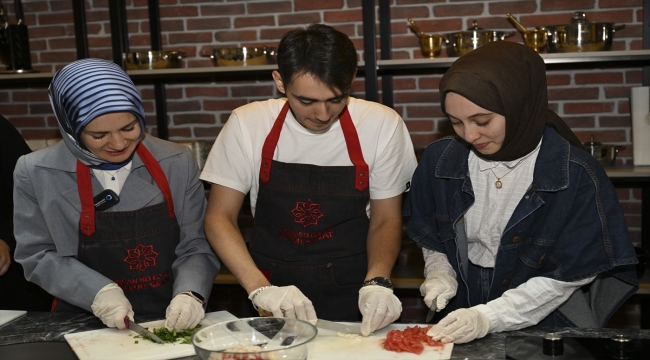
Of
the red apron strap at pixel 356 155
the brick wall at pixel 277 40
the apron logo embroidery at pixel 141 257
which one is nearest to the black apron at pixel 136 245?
the apron logo embroidery at pixel 141 257

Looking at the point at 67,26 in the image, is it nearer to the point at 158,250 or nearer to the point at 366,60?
the point at 366,60

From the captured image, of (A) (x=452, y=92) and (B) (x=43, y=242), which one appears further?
(B) (x=43, y=242)

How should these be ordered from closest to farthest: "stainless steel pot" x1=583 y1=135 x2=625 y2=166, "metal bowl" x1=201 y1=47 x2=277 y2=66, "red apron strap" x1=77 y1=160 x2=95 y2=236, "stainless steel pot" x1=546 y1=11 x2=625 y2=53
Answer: "red apron strap" x1=77 y1=160 x2=95 y2=236, "stainless steel pot" x1=546 y1=11 x2=625 y2=53, "stainless steel pot" x1=583 y1=135 x2=625 y2=166, "metal bowl" x1=201 y1=47 x2=277 y2=66

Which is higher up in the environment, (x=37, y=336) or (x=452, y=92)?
(x=452, y=92)

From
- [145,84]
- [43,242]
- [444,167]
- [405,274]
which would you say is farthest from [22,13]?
[444,167]

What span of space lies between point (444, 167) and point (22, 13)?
9.03 ft

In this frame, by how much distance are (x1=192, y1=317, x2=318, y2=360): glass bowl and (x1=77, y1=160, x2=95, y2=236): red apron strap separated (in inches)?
23.7

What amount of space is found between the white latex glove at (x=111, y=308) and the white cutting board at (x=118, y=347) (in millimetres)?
29

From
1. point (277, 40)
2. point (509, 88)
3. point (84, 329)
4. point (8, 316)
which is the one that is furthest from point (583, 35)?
point (8, 316)

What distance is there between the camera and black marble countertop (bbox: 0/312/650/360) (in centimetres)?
157

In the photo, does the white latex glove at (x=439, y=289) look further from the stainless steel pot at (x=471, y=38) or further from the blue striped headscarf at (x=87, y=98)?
the stainless steel pot at (x=471, y=38)

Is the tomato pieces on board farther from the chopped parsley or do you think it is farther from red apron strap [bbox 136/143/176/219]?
red apron strap [bbox 136/143/176/219]

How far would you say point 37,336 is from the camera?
1.75m

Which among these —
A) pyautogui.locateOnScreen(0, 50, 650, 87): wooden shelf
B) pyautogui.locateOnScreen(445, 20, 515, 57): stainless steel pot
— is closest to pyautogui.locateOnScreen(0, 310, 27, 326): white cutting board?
pyautogui.locateOnScreen(0, 50, 650, 87): wooden shelf
